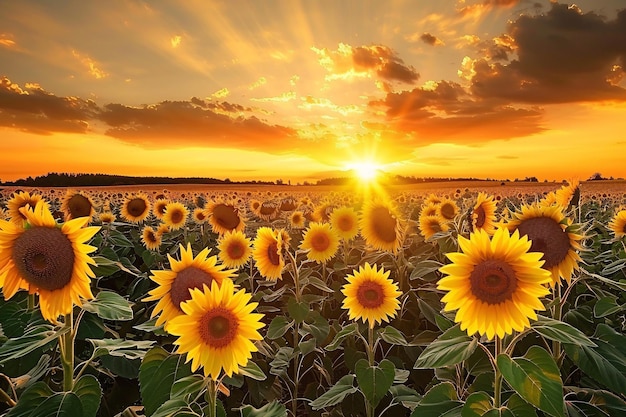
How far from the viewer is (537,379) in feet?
7.11

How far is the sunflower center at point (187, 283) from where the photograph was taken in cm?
256

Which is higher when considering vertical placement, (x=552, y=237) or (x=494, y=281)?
(x=552, y=237)

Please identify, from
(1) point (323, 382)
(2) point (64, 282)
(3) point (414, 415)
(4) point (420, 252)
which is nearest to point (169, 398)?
(2) point (64, 282)

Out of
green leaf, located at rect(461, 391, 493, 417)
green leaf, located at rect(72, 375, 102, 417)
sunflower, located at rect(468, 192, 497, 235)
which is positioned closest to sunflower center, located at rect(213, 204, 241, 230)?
sunflower, located at rect(468, 192, 497, 235)

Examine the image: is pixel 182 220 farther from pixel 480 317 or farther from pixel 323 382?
pixel 480 317

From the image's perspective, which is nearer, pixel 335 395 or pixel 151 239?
pixel 335 395

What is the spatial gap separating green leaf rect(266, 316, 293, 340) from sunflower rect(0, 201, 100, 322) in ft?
6.80

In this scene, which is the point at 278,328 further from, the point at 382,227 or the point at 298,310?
the point at 382,227

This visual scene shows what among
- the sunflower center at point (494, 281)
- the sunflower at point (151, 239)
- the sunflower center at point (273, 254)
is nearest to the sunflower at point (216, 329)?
the sunflower center at point (494, 281)

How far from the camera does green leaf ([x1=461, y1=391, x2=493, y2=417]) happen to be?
225 centimetres

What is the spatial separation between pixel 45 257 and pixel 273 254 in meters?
2.70

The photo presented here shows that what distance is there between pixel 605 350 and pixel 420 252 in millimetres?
4011

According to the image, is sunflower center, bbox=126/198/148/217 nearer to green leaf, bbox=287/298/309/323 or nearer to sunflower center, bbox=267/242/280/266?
sunflower center, bbox=267/242/280/266

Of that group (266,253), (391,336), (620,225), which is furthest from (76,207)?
(620,225)
